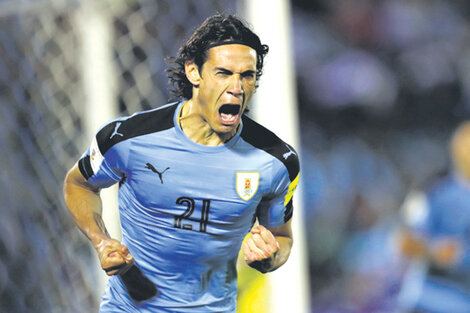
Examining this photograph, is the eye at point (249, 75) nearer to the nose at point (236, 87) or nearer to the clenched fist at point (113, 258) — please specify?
the nose at point (236, 87)

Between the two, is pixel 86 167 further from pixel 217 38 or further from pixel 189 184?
pixel 217 38

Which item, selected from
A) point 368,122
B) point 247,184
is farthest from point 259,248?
point 368,122

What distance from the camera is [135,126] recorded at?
2.67ft

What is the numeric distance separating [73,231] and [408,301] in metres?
1.45

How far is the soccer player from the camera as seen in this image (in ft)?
2.46

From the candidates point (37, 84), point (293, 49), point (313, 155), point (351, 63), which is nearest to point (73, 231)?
point (37, 84)

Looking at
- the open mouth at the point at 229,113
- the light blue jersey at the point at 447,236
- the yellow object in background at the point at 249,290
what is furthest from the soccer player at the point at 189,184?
the light blue jersey at the point at 447,236

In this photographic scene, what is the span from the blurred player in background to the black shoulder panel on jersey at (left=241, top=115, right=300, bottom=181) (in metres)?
1.74

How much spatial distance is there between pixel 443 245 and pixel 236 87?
6.57 feet

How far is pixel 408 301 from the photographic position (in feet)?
8.72

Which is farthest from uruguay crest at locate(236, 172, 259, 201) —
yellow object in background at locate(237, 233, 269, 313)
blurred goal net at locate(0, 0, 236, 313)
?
blurred goal net at locate(0, 0, 236, 313)

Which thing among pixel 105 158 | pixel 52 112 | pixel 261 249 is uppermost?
pixel 52 112

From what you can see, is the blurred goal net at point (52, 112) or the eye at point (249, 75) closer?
the eye at point (249, 75)

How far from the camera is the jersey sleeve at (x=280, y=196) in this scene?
84cm
